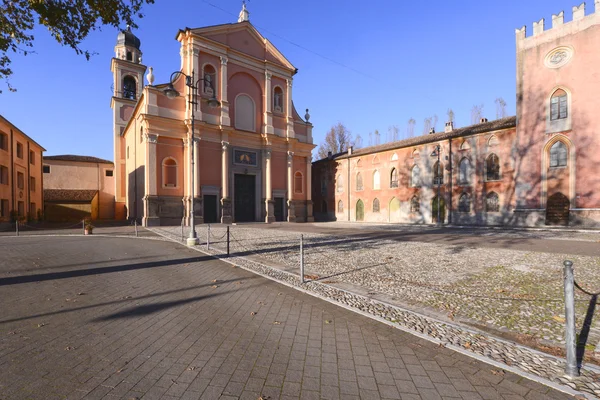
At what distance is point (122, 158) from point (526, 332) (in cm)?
4558

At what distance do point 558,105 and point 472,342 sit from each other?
90.5 feet

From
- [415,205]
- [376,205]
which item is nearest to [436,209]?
[415,205]

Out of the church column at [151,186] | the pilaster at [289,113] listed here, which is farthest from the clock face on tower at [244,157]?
the church column at [151,186]

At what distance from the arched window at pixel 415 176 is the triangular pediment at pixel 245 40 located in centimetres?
1818

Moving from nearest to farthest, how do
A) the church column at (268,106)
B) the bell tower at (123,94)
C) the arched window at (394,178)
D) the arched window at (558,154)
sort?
the arched window at (558,154) < the church column at (268,106) < the arched window at (394,178) < the bell tower at (123,94)

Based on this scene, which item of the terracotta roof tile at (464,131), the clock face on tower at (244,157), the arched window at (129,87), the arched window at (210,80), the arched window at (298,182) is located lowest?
the arched window at (298,182)

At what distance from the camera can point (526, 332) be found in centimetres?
371

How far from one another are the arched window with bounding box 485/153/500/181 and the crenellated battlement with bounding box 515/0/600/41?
10017mm

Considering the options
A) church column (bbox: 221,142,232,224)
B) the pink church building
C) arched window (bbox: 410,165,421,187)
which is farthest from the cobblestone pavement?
arched window (bbox: 410,165,421,187)

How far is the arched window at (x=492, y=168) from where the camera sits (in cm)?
2561

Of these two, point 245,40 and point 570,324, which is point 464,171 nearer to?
point 245,40

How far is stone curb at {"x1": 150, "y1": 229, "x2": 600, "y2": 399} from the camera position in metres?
2.63

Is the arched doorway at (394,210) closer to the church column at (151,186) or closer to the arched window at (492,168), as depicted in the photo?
the arched window at (492,168)

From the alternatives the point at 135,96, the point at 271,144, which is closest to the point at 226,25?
the point at 271,144
